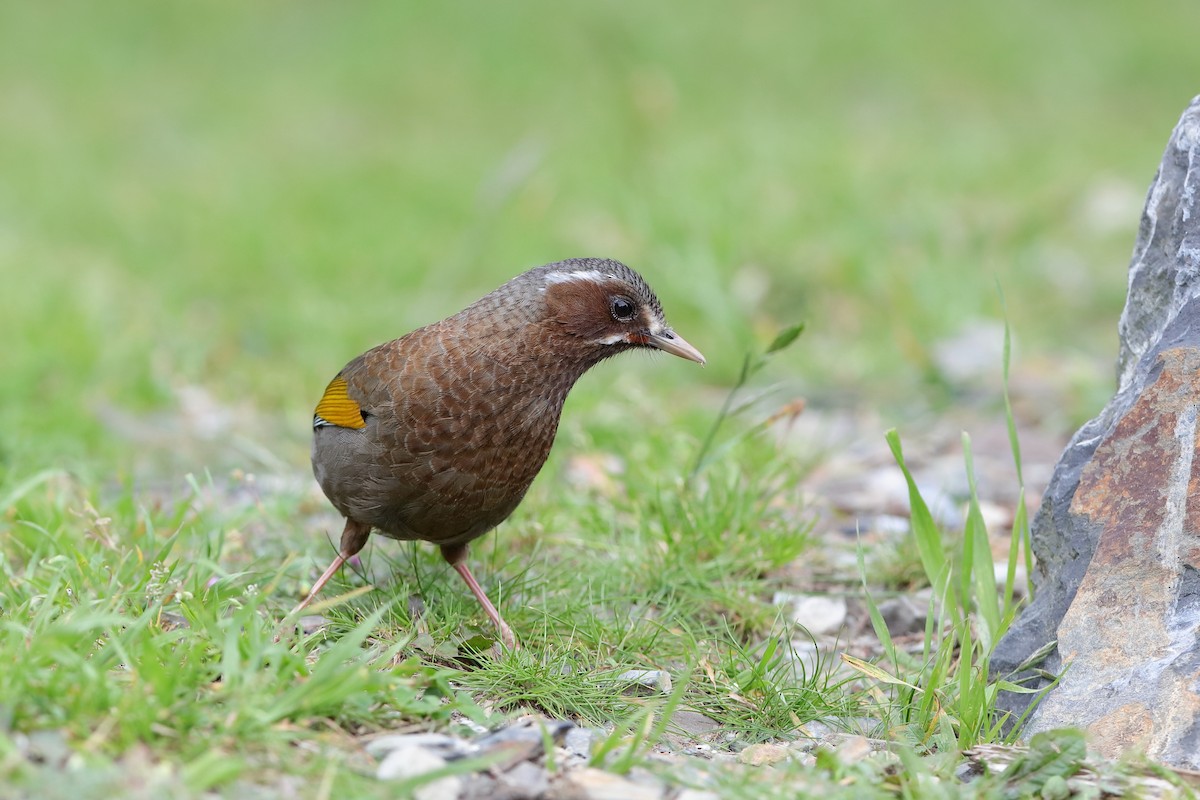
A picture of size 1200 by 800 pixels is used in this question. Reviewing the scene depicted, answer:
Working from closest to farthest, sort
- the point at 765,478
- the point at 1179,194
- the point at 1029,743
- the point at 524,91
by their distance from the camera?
1. the point at 1029,743
2. the point at 1179,194
3. the point at 765,478
4. the point at 524,91

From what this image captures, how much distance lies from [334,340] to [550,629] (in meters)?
4.06

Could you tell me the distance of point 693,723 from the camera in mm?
3592

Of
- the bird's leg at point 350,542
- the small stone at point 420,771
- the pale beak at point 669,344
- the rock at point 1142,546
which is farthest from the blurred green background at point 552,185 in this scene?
the small stone at point 420,771

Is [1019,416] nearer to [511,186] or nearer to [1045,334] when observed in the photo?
[1045,334]

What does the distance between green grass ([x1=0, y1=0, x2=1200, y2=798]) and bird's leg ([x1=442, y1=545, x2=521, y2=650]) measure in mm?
60

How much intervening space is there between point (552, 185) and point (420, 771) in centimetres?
889

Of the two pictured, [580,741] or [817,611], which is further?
[817,611]

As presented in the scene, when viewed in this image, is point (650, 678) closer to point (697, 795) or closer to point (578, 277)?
point (697, 795)

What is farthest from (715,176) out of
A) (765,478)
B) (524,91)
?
(524,91)

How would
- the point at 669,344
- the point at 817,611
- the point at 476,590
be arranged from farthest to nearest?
the point at 817,611 → the point at 669,344 → the point at 476,590

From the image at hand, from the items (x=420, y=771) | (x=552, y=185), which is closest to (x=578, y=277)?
(x=420, y=771)

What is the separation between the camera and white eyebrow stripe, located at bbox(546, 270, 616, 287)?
4.09 m

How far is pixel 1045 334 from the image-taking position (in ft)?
24.8

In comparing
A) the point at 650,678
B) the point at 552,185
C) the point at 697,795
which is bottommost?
the point at 697,795
